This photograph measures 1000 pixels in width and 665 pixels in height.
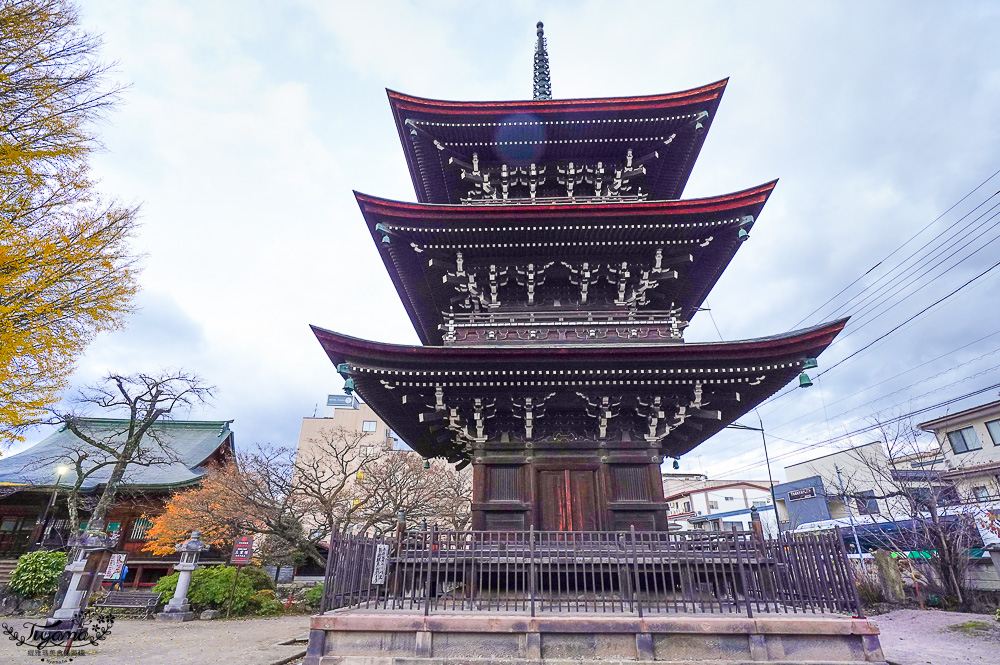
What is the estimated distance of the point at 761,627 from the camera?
7.57 m

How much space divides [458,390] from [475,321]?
265 centimetres

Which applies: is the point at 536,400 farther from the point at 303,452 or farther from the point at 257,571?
the point at 303,452

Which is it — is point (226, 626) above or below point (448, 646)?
below

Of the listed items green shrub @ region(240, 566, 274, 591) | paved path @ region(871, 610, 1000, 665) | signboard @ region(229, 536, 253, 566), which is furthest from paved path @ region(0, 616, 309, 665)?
paved path @ region(871, 610, 1000, 665)

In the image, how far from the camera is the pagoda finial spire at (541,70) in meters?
18.7

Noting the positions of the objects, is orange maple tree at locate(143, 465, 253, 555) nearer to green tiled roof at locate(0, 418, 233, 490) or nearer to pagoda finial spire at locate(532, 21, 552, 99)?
green tiled roof at locate(0, 418, 233, 490)

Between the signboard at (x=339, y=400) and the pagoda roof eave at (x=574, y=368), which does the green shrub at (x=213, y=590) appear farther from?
the signboard at (x=339, y=400)

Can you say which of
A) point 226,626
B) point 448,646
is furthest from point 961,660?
point 226,626

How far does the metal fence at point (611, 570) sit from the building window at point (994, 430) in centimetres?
3329

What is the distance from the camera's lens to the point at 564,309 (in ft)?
44.3

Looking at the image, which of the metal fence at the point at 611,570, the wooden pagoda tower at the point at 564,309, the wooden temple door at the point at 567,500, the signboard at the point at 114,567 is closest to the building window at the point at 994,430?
the wooden pagoda tower at the point at 564,309

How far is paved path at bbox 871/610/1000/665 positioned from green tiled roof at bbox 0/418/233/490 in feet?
90.9

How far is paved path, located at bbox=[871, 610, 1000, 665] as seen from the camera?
10.6m

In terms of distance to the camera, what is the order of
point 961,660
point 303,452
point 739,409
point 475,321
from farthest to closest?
point 303,452, point 475,321, point 739,409, point 961,660
